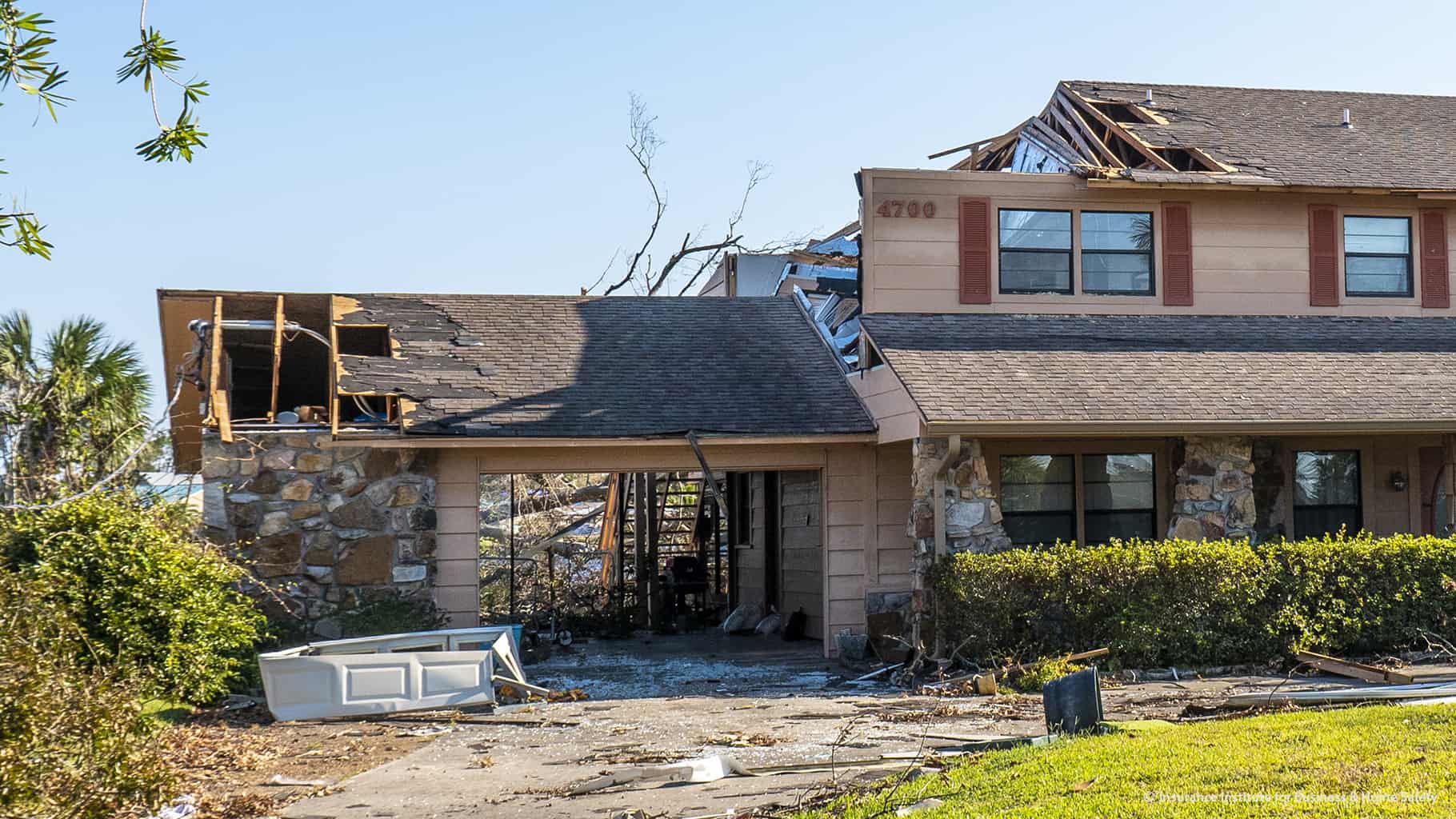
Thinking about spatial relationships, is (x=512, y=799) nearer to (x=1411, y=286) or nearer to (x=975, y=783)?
(x=975, y=783)

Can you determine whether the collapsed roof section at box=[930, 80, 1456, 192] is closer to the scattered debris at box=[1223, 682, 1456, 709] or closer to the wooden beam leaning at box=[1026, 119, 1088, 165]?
the wooden beam leaning at box=[1026, 119, 1088, 165]

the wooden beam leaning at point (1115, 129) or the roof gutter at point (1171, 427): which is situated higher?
the wooden beam leaning at point (1115, 129)

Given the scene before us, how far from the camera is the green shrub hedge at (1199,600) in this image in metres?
12.4

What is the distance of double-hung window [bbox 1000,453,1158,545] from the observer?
1560cm

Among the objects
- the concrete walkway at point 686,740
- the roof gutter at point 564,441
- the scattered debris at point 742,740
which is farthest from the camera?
the roof gutter at point 564,441

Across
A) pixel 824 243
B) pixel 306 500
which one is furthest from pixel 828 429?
pixel 824 243

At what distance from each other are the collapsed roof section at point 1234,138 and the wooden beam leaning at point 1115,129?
0.02 m

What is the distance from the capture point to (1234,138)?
17578 mm

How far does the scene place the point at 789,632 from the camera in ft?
58.5

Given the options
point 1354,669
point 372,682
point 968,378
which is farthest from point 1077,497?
point 372,682

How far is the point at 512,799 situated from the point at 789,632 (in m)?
9.90

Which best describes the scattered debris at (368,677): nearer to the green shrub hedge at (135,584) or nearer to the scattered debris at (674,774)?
the green shrub hedge at (135,584)

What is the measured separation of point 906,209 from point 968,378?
270 centimetres

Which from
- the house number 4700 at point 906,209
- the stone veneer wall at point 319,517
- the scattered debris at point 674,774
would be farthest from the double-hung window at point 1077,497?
the scattered debris at point 674,774
